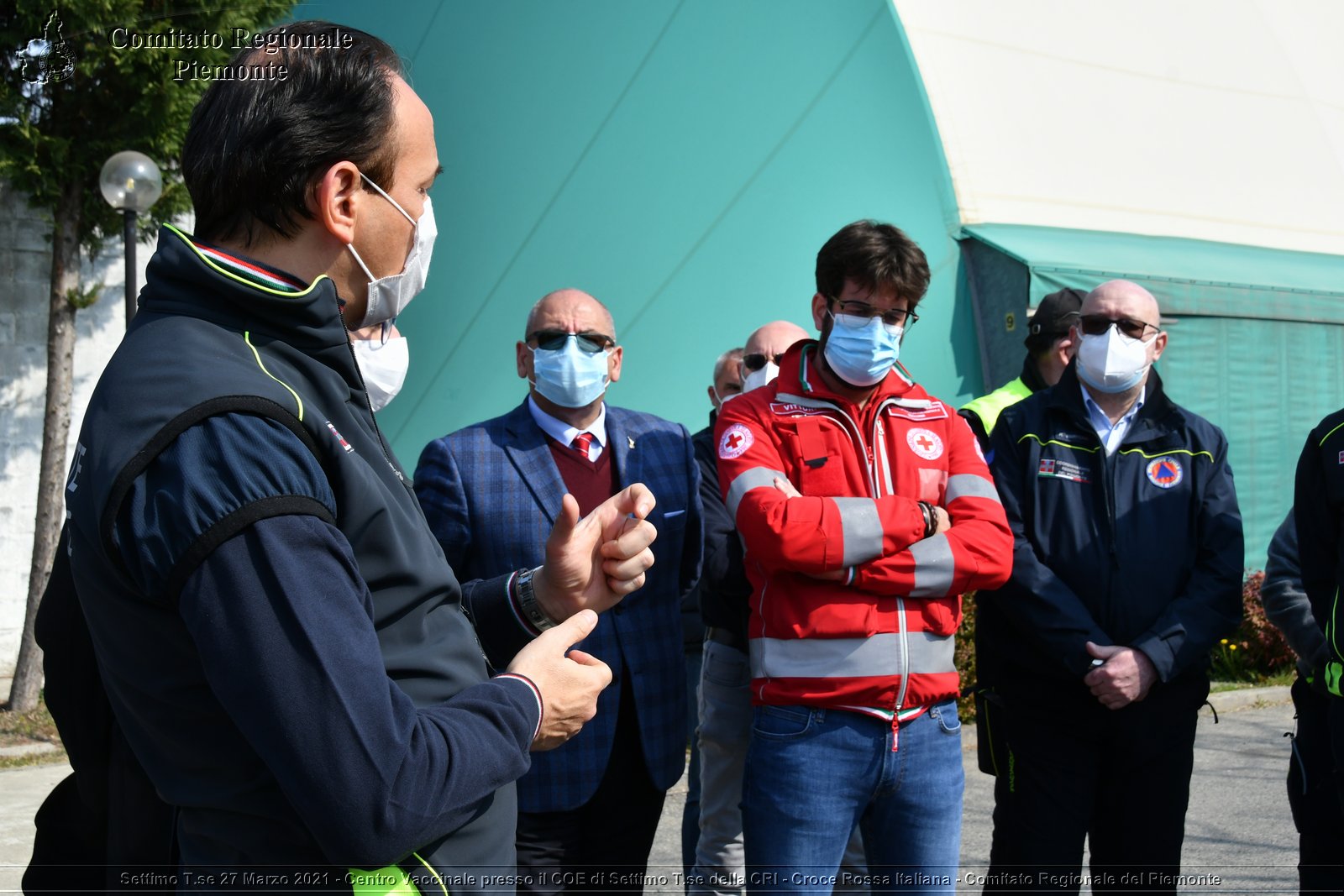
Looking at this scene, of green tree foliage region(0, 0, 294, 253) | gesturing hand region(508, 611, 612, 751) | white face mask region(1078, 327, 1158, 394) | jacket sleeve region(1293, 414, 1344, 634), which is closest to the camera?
gesturing hand region(508, 611, 612, 751)

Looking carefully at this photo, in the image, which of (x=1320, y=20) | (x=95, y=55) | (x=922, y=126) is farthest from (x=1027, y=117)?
(x=95, y=55)

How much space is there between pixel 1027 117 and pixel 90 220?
7842mm

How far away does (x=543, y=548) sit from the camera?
3.36 metres

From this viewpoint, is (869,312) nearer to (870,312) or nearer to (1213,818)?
(870,312)

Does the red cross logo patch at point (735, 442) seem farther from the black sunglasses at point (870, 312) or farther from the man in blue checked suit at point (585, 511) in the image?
the black sunglasses at point (870, 312)

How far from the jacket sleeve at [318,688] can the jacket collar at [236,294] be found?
315 mm

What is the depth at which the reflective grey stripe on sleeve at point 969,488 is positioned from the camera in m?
3.30

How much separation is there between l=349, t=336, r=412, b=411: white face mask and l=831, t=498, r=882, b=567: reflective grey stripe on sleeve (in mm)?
1324

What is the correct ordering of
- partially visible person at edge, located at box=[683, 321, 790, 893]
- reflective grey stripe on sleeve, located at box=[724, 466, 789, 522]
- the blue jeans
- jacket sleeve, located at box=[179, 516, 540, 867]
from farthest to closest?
1. partially visible person at edge, located at box=[683, 321, 790, 893]
2. reflective grey stripe on sleeve, located at box=[724, 466, 789, 522]
3. the blue jeans
4. jacket sleeve, located at box=[179, 516, 540, 867]

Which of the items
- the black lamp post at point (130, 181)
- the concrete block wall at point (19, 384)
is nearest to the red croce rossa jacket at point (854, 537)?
the black lamp post at point (130, 181)

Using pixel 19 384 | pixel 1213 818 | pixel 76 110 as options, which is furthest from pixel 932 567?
pixel 19 384

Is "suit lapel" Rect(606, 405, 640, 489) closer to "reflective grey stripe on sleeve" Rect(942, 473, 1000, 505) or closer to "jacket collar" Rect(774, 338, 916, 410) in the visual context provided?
"jacket collar" Rect(774, 338, 916, 410)

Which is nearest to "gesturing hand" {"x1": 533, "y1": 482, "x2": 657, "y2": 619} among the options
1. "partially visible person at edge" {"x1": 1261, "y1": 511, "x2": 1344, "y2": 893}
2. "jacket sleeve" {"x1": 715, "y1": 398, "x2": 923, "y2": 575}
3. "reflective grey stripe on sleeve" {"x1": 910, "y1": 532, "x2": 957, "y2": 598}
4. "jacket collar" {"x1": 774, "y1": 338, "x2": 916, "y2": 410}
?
"jacket sleeve" {"x1": 715, "y1": 398, "x2": 923, "y2": 575}

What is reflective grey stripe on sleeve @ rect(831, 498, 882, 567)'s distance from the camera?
3.01 m
